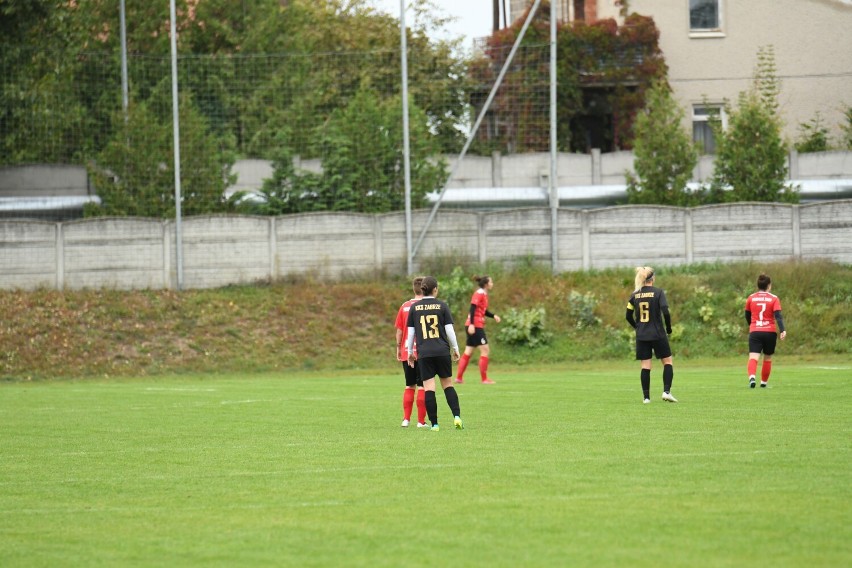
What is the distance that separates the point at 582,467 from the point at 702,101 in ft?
136

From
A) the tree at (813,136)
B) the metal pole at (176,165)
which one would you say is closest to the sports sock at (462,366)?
the metal pole at (176,165)

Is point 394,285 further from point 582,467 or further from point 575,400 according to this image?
point 582,467

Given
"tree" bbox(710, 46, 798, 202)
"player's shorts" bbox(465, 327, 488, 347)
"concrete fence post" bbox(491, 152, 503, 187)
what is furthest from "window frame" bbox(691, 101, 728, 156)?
"player's shorts" bbox(465, 327, 488, 347)

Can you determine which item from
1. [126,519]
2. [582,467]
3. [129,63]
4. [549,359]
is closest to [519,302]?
[549,359]

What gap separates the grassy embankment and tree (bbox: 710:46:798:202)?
11.2 feet

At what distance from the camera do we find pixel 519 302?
36250 mm

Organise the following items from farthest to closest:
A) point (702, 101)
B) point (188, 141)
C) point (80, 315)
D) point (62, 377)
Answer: point (702, 101) → point (188, 141) → point (80, 315) → point (62, 377)

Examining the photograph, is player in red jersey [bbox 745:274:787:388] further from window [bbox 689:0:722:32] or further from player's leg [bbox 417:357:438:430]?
window [bbox 689:0:722:32]

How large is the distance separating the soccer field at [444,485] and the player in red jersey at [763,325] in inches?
77.5

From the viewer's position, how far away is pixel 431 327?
1556 centimetres

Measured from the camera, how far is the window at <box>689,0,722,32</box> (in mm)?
51844

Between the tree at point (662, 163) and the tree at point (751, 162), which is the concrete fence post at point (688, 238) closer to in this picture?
the tree at point (662, 163)

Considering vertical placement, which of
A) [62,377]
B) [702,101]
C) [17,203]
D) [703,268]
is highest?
[702,101]

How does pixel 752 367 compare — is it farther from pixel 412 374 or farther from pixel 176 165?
pixel 176 165
